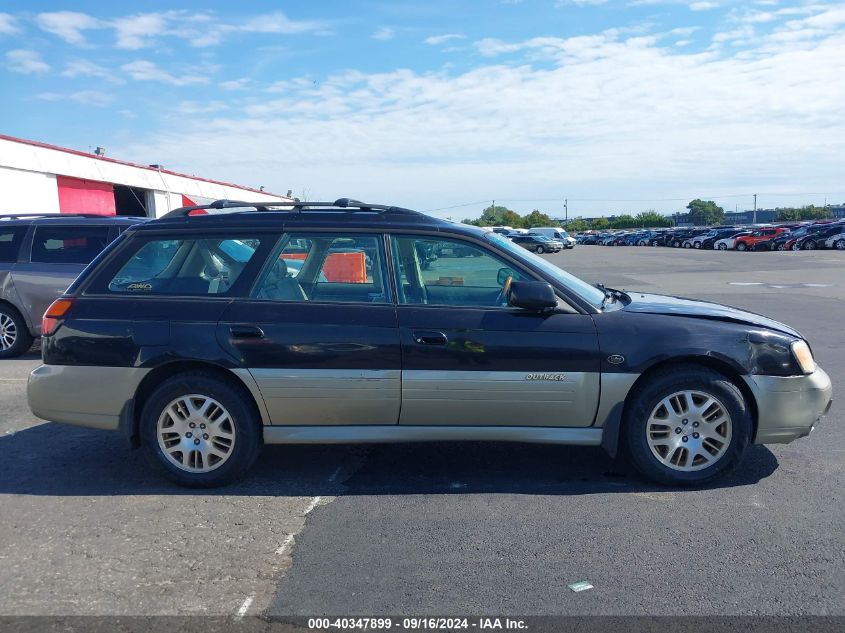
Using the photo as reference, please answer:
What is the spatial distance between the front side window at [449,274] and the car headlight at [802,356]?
1.78m

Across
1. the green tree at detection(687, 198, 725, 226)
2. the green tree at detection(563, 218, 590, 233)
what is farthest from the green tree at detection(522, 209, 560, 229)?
the green tree at detection(687, 198, 725, 226)

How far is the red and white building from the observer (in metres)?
19.0

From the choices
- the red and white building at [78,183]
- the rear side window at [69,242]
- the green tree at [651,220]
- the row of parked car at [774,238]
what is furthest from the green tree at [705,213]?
the rear side window at [69,242]

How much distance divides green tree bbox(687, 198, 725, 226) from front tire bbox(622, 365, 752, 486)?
502 ft

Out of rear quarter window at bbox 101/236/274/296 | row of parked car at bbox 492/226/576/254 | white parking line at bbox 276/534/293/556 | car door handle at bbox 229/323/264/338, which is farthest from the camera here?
row of parked car at bbox 492/226/576/254

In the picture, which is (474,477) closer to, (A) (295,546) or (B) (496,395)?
(B) (496,395)

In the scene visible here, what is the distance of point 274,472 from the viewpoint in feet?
17.1

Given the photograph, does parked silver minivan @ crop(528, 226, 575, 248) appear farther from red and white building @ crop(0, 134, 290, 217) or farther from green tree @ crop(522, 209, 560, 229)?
green tree @ crop(522, 209, 560, 229)

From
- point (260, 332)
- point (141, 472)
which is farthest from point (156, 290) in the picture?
point (141, 472)

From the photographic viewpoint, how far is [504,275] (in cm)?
497

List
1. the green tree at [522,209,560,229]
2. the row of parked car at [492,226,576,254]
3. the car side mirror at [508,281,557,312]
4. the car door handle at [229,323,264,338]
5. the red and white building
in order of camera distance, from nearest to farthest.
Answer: the car side mirror at [508,281,557,312] → the car door handle at [229,323,264,338] → the red and white building → the row of parked car at [492,226,576,254] → the green tree at [522,209,560,229]


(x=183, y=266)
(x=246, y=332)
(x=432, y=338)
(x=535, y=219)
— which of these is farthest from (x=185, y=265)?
(x=535, y=219)

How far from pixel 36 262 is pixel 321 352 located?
21.8 ft

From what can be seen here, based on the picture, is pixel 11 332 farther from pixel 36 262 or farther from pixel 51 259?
pixel 51 259
